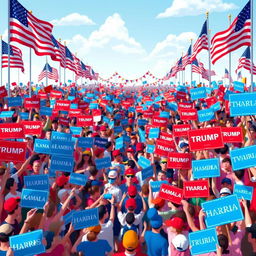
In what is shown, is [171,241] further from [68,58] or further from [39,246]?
[68,58]

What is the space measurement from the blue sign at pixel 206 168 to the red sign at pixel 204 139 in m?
0.38

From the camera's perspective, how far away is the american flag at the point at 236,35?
52.1 feet

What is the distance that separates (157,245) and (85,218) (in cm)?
116

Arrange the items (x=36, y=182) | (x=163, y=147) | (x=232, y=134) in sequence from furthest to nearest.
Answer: (x=163, y=147) < (x=232, y=134) < (x=36, y=182)

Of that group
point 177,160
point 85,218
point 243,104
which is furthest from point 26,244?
point 243,104

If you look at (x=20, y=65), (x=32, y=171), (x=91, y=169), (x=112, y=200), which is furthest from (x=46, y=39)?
(x=112, y=200)

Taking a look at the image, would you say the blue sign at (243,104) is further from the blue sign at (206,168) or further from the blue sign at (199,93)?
the blue sign at (199,93)

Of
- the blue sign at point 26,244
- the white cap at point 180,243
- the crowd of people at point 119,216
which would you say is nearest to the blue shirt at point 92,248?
the crowd of people at point 119,216

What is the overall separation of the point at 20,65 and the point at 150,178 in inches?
603

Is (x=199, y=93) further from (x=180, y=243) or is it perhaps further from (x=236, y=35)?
(x=180, y=243)

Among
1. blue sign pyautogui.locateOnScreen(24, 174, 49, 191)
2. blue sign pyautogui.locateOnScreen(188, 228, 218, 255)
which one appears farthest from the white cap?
blue sign pyautogui.locateOnScreen(24, 174, 49, 191)

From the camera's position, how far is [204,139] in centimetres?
716

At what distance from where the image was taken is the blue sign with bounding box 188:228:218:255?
4.99 m

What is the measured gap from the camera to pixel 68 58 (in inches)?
1294
